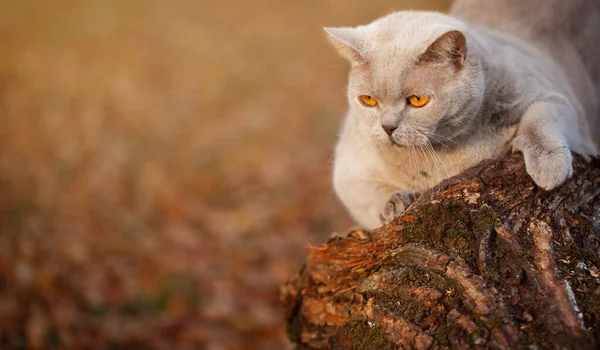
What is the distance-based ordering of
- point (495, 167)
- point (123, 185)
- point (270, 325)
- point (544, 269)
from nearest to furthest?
point (544, 269) < point (495, 167) < point (270, 325) < point (123, 185)

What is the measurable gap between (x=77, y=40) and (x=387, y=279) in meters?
5.25

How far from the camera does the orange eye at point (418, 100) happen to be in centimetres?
218

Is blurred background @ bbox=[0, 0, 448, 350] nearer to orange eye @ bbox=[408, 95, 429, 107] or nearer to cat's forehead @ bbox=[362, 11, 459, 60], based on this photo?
cat's forehead @ bbox=[362, 11, 459, 60]

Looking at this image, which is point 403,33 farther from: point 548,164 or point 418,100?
point 548,164

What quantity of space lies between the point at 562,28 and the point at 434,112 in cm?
163

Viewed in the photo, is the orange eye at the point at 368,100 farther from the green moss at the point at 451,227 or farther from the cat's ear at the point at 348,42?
the green moss at the point at 451,227

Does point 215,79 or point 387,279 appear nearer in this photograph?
point 387,279

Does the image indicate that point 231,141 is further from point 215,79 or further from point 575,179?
point 575,179

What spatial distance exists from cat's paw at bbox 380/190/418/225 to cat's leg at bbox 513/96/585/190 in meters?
0.41

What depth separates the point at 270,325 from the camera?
423cm

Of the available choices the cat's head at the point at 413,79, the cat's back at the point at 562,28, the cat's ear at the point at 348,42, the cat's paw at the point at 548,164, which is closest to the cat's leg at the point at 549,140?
the cat's paw at the point at 548,164

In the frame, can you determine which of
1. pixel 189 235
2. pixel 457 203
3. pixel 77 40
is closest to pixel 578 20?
pixel 457 203

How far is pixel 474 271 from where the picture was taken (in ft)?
5.95

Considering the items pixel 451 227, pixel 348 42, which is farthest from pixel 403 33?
pixel 451 227
